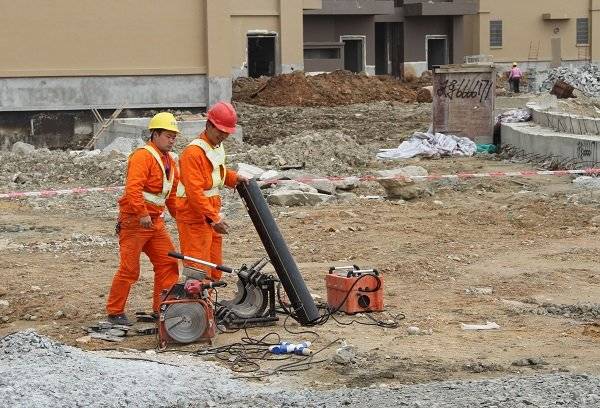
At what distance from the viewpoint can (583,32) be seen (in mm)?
58312

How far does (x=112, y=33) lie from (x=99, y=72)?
3.41 feet

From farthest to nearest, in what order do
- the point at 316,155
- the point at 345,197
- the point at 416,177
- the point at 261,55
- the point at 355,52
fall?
1. the point at 355,52
2. the point at 261,55
3. the point at 316,155
4. the point at 416,177
5. the point at 345,197

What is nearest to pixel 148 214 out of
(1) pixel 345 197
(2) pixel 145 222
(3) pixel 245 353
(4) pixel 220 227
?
(2) pixel 145 222

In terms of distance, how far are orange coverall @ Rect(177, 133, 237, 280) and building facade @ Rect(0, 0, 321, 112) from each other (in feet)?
64.0

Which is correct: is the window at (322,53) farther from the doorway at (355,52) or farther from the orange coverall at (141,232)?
the orange coverall at (141,232)

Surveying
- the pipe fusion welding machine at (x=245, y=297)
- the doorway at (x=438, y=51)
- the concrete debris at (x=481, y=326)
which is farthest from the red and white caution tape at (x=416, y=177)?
the doorway at (x=438, y=51)

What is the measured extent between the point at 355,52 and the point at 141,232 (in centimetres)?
4370

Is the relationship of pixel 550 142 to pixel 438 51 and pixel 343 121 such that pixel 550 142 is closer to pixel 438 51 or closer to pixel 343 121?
pixel 343 121

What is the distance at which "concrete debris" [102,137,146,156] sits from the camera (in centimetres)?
2398

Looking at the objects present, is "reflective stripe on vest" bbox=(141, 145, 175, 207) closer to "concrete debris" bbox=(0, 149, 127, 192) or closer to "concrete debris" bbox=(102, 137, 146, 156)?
"concrete debris" bbox=(0, 149, 127, 192)

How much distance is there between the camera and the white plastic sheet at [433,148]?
81.1 ft

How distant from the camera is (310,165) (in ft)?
69.7

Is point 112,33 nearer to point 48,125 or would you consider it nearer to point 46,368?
point 48,125

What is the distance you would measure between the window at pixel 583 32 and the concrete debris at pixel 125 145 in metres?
38.2
